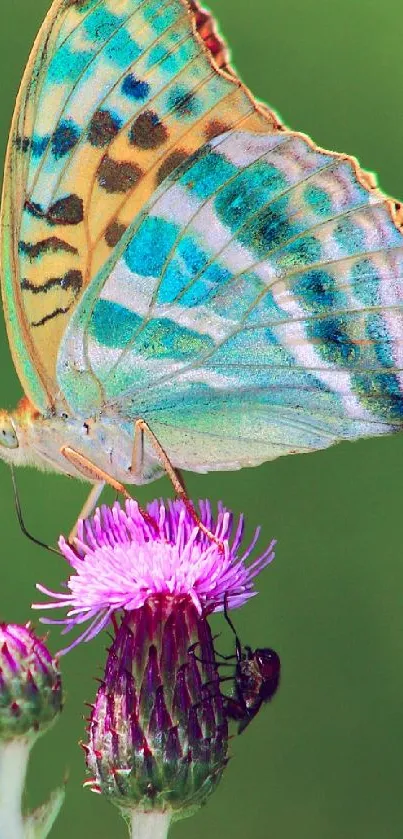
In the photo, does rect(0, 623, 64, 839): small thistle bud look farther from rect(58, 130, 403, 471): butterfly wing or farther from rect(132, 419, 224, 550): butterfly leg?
rect(58, 130, 403, 471): butterfly wing

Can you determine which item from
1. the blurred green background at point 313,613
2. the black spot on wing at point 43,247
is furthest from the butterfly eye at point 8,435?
the blurred green background at point 313,613

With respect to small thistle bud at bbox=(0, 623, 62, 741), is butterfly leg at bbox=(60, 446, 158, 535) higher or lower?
higher

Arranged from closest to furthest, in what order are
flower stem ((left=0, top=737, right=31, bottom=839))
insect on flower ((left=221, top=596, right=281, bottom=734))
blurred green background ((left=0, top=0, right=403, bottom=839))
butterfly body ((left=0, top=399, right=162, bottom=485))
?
flower stem ((left=0, top=737, right=31, bottom=839)) < insect on flower ((left=221, top=596, right=281, bottom=734)) < butterfly body ((left=0, top=399, right=162, bottom=485)) < blurred green background ((left=0, top=0, right=403, bottom=839))

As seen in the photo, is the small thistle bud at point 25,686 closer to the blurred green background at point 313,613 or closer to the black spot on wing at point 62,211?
the blurred green background at point 313,613

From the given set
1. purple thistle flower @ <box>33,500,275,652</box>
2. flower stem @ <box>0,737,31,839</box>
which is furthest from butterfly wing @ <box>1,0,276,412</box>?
flower stem @ <box>0,737,31,839</box>

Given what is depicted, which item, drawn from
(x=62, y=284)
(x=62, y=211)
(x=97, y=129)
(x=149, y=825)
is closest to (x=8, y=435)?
(x=62, y=284)

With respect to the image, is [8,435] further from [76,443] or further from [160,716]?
[160,716]

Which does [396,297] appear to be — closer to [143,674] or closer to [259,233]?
[259,233]
